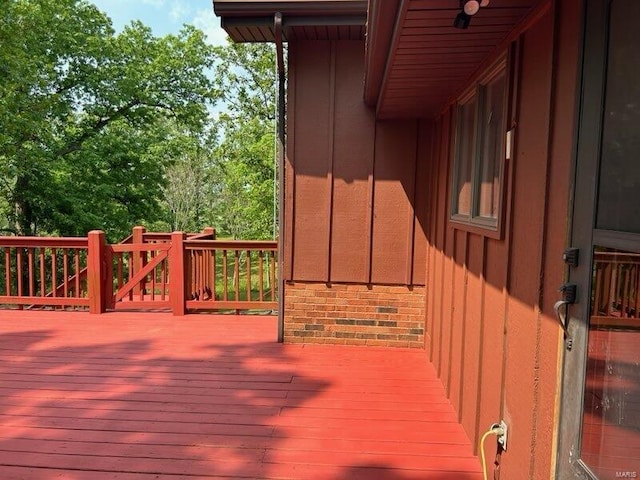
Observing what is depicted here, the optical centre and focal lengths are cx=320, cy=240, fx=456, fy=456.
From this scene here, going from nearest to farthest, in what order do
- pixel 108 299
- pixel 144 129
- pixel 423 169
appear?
pixel 423 169 < pixel 108 299 < pixel 144 129

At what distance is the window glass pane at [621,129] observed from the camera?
3.89ft

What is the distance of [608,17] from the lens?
4.32ft

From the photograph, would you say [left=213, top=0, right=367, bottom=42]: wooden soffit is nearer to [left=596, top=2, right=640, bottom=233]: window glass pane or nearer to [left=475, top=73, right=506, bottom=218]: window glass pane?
[left=475, top=73, right=506, bottom=218]: window glass pane

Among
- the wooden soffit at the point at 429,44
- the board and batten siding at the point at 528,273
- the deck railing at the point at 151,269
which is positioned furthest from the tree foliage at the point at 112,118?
the board and batten siding at the point at 528,273

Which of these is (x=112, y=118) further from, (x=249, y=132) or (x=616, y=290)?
(x=616, y=290)

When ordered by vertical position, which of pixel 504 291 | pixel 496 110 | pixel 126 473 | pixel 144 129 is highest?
pixel 144 129

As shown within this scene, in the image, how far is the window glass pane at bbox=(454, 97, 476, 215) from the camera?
3.05 metres

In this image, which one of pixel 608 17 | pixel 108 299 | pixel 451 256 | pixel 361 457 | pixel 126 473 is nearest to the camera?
pixel 608 17

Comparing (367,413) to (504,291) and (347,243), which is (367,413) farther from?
(347,243)

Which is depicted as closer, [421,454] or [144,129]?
[421,454]

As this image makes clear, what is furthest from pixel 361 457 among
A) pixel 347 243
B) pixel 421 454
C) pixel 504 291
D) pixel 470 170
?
pixel 347 243

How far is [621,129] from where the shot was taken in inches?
49.0

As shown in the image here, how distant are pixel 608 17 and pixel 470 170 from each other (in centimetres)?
174

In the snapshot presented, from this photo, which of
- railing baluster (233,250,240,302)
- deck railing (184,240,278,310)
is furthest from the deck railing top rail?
railing baluster (233,250,240,302)
